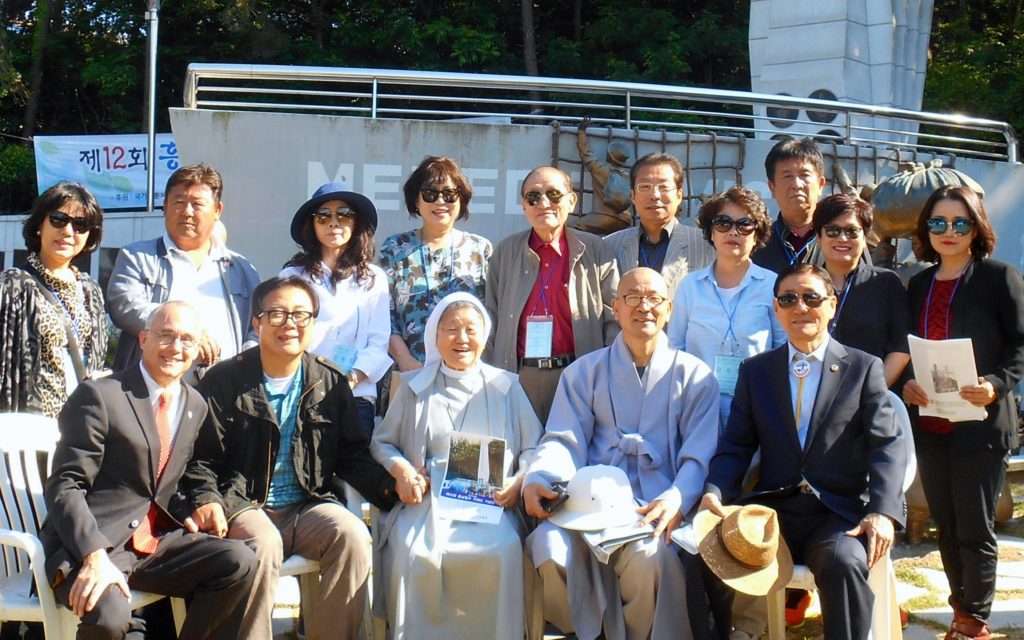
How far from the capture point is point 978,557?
13.7 feet

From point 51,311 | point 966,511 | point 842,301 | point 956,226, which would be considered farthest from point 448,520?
point 956,226

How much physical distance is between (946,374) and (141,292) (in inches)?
136

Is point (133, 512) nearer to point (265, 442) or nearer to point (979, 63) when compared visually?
point (265, 442)

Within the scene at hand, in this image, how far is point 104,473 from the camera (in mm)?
3684

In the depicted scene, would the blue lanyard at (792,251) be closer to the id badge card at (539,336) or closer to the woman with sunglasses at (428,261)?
the id badge card at (539,336)

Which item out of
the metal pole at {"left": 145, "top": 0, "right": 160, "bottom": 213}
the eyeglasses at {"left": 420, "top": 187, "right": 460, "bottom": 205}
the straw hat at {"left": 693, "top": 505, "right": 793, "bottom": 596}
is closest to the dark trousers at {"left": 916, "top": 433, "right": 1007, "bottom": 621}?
the straw hat at {"left": 693, "top": 505, "right": 793, "bottom": 596}

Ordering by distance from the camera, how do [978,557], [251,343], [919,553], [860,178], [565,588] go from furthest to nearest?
[860,178], [919,553], [251,343], [978,557], [565,588]

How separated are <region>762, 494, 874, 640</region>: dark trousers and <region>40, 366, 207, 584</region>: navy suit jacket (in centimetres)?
228

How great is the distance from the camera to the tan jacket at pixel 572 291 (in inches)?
187

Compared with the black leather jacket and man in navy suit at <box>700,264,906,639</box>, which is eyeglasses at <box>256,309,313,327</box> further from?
man in navy suit at <box>700,264,906,639</box>

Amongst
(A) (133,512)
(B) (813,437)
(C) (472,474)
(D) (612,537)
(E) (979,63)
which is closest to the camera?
(A) (133,512)

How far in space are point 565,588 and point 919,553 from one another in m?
2.76

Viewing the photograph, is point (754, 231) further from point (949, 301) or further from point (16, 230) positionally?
point (16, 230)

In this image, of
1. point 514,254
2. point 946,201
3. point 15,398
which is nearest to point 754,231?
point 946,201
